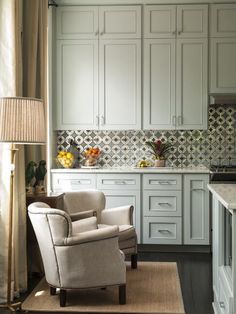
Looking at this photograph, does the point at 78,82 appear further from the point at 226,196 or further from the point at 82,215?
the point at 226,196

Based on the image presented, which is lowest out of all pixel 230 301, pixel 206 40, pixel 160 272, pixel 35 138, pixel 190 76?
pixel 160 272

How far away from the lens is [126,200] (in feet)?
18.6

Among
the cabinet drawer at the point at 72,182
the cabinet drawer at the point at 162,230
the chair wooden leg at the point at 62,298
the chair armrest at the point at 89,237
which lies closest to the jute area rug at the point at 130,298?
the chair wooden leg at the point at 62,298

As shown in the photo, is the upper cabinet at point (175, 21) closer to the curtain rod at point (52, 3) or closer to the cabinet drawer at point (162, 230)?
the curtain rod at point (52, 3)

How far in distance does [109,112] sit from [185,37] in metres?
1.25

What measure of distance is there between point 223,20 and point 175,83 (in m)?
0.91

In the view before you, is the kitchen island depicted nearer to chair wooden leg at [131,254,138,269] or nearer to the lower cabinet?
chair wooden leg at [131,254,138,269]

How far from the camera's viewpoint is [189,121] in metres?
5.85

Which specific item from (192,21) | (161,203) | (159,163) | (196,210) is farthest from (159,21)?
(196,210)

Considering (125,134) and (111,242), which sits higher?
(125,134)

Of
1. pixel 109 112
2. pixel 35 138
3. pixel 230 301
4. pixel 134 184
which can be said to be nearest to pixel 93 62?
pixel 109 112

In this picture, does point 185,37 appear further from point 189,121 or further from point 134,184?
point 134,184

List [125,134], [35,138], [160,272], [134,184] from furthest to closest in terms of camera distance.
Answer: [125,134] → [134,184] → [160,272] → [35,138]

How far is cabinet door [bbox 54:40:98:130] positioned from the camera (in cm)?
595
